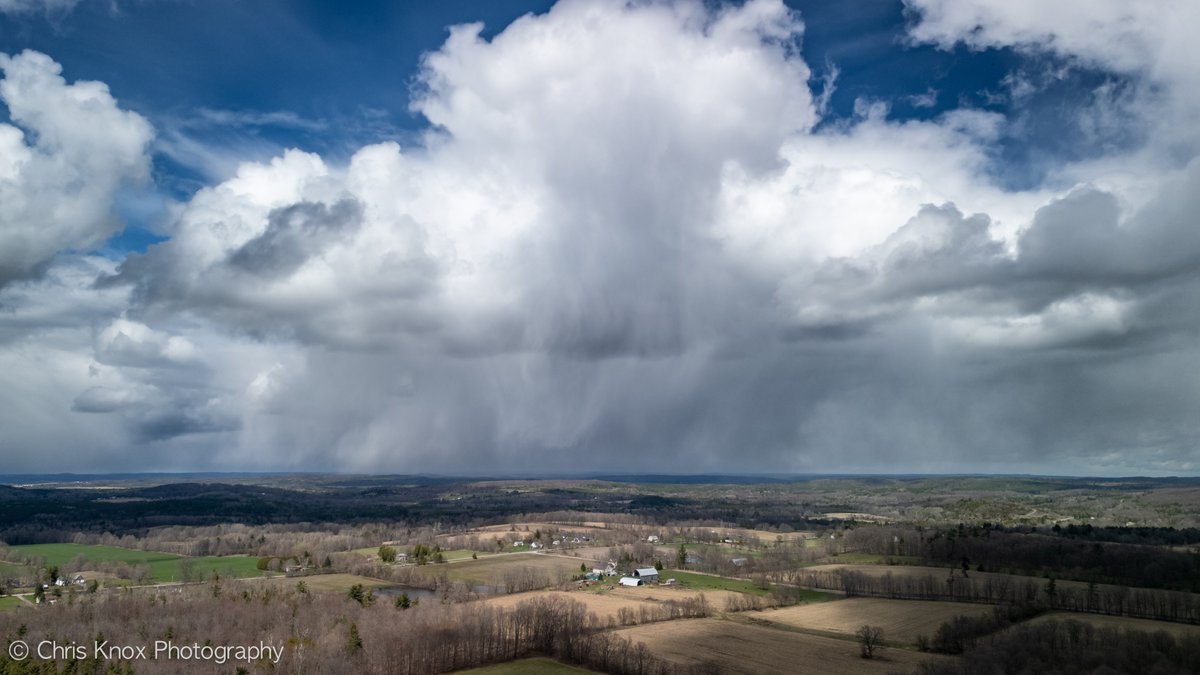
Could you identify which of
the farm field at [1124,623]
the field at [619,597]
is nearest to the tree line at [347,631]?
the field at [619,597]

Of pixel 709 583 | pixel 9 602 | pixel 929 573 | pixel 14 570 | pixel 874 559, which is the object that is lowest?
pixel 709 583

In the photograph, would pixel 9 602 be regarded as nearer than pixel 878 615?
No

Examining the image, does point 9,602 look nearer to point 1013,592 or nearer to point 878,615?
point 878,615

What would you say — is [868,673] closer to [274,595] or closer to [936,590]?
[936,590]

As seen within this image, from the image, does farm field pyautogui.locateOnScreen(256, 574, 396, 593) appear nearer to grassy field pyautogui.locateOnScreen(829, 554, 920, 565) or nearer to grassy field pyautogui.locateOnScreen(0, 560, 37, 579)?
grassy field pyautogui.locateOnScreen(0, 560, 37, 579)

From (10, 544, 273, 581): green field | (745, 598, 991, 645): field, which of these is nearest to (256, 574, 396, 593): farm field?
(10, 544, 273, 581): green field

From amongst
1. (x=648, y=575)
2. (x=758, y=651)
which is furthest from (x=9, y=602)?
(x=758, y=651)

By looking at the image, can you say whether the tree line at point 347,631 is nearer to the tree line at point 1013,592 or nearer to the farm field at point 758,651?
the farm field at point 758,651
